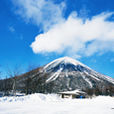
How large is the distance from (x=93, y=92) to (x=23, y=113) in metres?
59.6

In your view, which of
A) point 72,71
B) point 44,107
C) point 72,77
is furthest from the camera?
point 72,71

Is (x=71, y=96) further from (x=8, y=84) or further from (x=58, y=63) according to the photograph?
(x=58, y=63)

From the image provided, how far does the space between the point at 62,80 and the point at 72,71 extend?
2689 centimetres

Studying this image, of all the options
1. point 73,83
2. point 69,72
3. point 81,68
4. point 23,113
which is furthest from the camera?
point 81,68

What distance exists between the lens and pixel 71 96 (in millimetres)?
49312

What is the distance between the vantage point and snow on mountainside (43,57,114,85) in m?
115

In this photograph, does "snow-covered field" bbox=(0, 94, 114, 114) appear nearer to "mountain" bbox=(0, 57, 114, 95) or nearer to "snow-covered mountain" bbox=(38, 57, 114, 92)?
"mountain" bbox=(0, 57, 114, 95)

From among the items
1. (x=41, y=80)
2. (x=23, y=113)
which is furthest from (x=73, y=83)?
(x=23, y=113)

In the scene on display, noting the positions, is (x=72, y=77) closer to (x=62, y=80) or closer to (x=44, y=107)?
(x=62, y=80)

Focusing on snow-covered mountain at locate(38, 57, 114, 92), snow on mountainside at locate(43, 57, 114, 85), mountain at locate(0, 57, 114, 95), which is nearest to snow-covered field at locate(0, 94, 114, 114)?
mountain at locate(0, 57, 114, 95)

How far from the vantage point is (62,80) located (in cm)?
11056

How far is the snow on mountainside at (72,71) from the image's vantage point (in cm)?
11451

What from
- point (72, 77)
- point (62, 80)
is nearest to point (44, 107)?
point (62, 80)

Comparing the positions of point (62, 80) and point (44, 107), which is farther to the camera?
point (62, 80)
